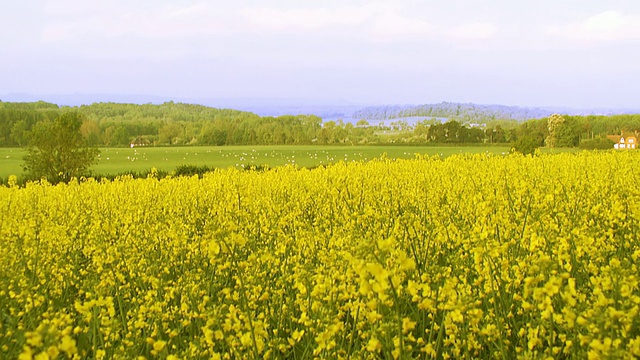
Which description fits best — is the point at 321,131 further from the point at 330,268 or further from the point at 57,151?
the point at 330,268

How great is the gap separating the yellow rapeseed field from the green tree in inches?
283

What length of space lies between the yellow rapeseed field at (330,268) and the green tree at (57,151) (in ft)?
23.6

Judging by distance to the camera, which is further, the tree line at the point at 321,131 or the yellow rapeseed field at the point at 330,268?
the tree line at the point at 321,131

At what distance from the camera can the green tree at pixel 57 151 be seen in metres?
16.9

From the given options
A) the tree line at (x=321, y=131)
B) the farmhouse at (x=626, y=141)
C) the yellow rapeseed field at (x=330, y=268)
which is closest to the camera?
the yellow rapeseed field at (x=330, y=268)

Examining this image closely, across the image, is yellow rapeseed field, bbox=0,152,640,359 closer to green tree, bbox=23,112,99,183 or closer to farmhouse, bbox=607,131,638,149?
green tree, bbox=23,112,99,183

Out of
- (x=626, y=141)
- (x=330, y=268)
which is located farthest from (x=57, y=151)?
(x=626, y=141)

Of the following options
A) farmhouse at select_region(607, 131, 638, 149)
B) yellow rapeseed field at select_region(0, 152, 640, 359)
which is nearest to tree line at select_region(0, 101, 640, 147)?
farmhouse at select_region(607, 131, 638, 149)

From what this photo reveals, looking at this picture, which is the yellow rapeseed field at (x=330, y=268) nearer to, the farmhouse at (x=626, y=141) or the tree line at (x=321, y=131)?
the farmhouse at (x=626, y=141)

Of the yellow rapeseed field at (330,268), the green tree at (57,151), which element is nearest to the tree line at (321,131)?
the green tree at (57,151)

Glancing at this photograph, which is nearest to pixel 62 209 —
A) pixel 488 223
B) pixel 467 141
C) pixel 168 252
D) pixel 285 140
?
pixel 168 252

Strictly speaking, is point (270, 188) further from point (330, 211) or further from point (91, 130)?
point (91, 130)

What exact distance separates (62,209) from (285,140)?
43.2m

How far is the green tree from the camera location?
55.3ft
